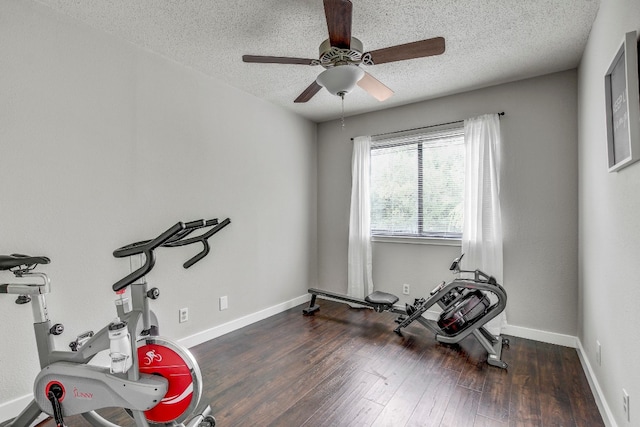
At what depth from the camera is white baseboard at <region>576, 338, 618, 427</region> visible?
68.7 inches

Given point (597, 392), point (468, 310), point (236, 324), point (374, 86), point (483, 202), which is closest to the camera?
point (597, 392)

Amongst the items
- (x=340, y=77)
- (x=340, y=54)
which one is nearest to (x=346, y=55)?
(x=340, y=54)

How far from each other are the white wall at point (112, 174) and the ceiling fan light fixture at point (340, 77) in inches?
57.5

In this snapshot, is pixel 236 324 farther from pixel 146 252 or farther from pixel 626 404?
pixel 626 404

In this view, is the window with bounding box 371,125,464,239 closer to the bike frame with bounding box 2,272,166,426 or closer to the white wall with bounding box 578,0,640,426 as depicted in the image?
the white wall with bounding box 578,0,640,426

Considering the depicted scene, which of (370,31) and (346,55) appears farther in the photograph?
(370,31)

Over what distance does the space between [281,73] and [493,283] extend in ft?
8.83

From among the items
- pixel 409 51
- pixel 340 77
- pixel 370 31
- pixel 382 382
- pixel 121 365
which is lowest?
pixel 382 382

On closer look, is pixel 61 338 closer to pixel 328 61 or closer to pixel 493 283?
pixel 328 61

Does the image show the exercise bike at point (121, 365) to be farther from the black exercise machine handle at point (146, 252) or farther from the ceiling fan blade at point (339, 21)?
the ceiling fan blade at point (339, 21)

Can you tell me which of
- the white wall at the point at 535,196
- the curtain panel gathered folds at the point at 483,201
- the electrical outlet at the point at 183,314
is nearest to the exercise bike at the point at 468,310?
the curtain panel gathered folds at the point at 483,201

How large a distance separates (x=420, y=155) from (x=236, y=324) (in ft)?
9.35

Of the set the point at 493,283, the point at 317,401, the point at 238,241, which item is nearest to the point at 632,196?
Answer: the point at 493,283

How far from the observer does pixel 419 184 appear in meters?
3.71
